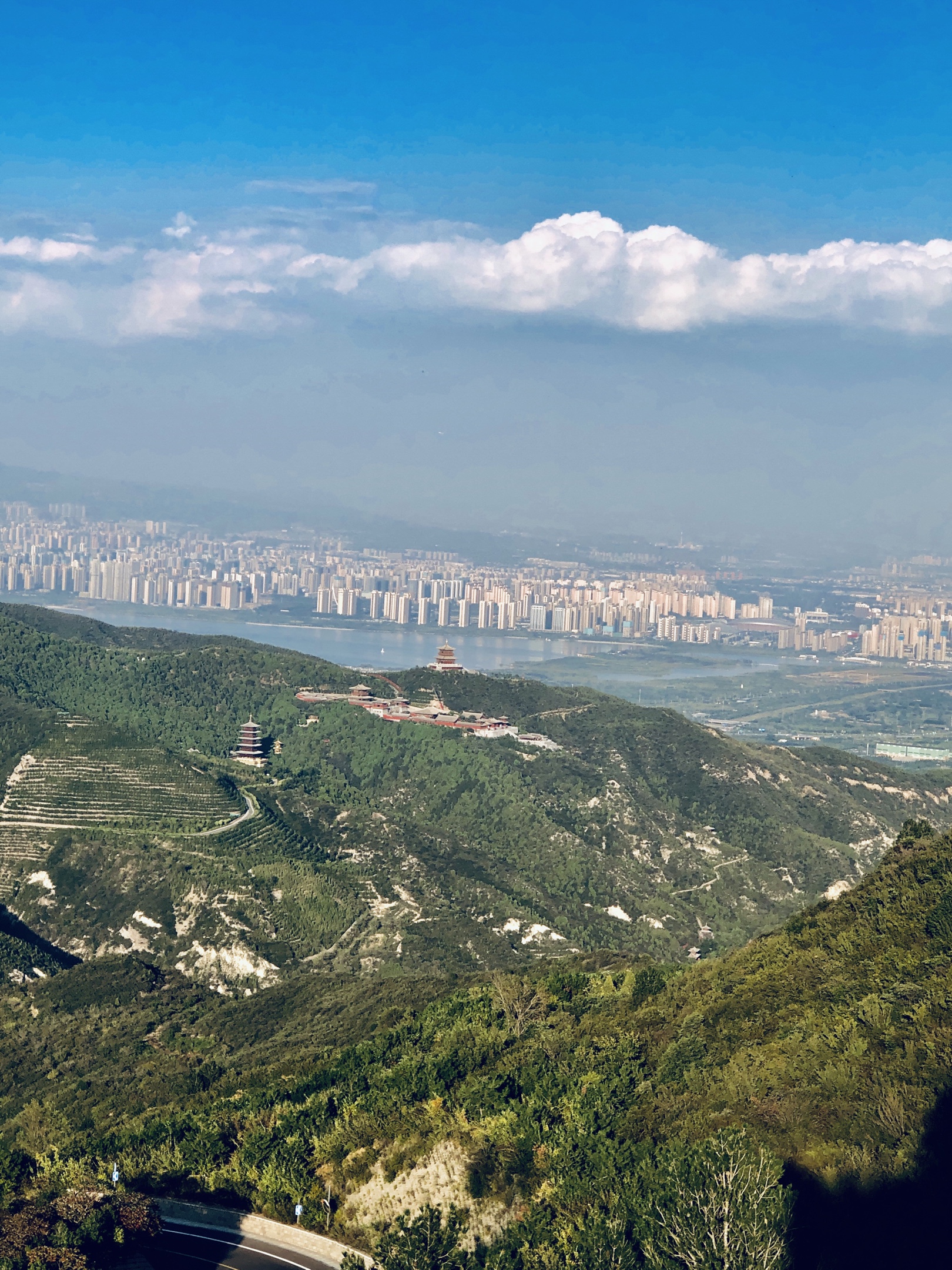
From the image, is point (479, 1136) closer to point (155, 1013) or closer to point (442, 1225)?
point (442, 1225)

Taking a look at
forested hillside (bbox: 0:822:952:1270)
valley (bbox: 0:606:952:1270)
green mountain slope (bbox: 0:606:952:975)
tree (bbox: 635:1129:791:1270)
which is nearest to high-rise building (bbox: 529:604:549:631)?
valley (bbox: 0:606:952:1270)

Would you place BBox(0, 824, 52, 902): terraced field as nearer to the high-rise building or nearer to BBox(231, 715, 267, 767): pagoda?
BBox(231, 715, 267, 767): pagoda

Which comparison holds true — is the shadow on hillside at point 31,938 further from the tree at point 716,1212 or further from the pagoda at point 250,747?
the tree at point 716,1212

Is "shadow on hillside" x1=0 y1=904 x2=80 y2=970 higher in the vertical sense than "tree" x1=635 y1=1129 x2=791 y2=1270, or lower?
lower

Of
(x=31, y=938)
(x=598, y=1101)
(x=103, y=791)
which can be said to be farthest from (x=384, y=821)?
(x=598, y=1101)

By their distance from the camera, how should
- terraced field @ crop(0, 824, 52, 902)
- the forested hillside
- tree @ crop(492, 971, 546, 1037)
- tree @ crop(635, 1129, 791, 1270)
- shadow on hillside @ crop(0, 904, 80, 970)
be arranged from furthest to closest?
1. terraced field @ crop(0, 824, 52, 902)
2. shadow on hillside @ crop(0, 904, 80, 970)
3. tree @ crop(492, 971, 546, 1037)
4. the forested hillside
5. tree @ crop(635, 1129, 791, 1270)

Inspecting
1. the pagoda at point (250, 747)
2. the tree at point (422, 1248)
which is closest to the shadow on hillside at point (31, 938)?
the pagoda at point (250, 747)

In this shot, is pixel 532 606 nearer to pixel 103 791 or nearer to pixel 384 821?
pixel 384 821

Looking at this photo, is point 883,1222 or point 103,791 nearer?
point 883,1222
